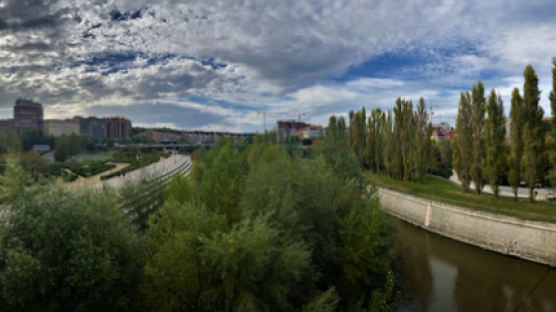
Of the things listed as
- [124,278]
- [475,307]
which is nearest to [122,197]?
[124,278]

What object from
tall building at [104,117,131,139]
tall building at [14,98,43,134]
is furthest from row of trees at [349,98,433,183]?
tall building at [104,117,131,139]

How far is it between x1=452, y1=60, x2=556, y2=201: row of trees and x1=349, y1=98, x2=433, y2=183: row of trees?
4609 mm

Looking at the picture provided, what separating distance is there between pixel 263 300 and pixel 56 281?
5088 millimetres

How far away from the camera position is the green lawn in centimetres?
2036

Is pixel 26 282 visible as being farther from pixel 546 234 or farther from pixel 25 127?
pixel 25 127

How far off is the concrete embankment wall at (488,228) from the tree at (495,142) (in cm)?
438

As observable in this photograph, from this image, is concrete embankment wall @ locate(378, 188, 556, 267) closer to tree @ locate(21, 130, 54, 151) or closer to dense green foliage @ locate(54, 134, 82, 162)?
dense green foliage @ locate(54, 134, 82, 162)

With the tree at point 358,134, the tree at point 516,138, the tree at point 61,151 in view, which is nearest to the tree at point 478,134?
the tree at point 516,138

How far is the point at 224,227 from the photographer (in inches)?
409

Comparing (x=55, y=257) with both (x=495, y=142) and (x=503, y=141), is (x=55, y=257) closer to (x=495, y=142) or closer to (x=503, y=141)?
(x=495, y=142)

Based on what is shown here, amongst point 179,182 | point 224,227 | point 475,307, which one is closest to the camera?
point 224,227

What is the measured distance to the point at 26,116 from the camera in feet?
190

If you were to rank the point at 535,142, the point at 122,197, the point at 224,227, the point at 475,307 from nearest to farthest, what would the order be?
the point at 224,227 → the point at 475,307 → the point at 122,197 → the point at 535,142

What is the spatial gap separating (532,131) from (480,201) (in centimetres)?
647
